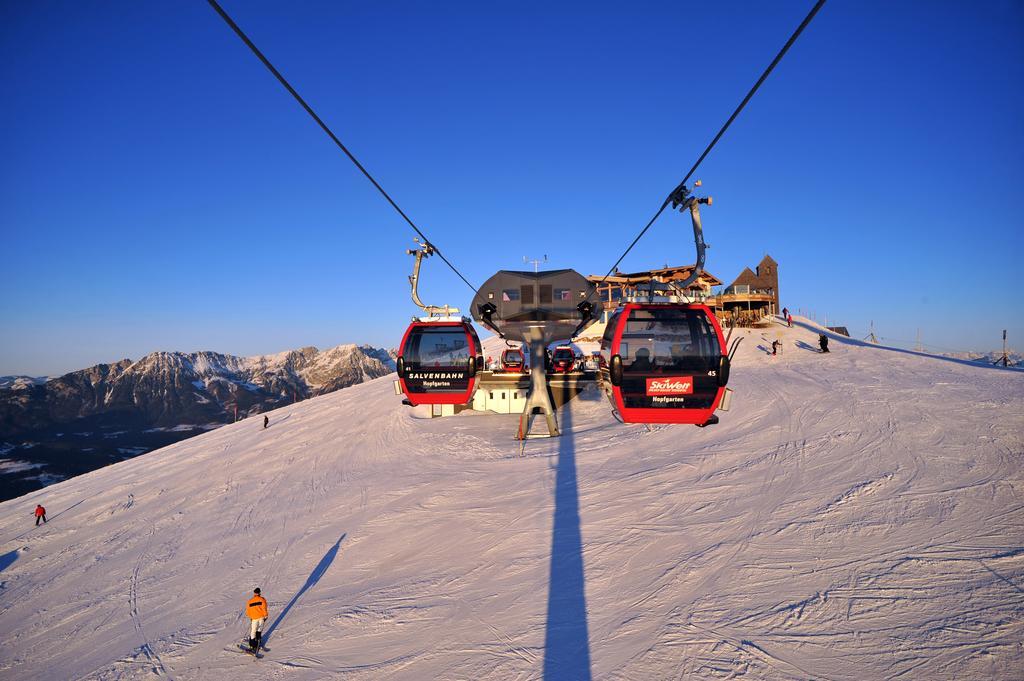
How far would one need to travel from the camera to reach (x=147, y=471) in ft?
91.7

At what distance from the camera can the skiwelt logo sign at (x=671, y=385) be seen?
24.8ft

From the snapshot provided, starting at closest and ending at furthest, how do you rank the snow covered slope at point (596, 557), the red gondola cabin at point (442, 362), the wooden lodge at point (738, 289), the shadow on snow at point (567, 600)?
the shadow on snow at point (567, 600)
the snow covered slope at point (596, 557)
the red gondola cabin at point (442, 362)
the wooden lodge at point (738, 289)

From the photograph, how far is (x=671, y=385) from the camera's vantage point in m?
7.59

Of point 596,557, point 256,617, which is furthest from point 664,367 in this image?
point 256,617

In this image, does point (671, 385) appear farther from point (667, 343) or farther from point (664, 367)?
point (667, 343)

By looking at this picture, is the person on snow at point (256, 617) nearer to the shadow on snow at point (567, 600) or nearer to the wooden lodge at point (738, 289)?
the shadow on snow at point (567, 600)

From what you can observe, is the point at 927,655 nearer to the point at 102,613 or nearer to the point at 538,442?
the point at 538,442

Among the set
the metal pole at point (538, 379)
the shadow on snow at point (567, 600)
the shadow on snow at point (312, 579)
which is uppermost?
the metal pole at point (538, 379)

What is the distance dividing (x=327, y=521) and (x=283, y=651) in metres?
5.84

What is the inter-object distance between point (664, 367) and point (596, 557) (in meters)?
4.78

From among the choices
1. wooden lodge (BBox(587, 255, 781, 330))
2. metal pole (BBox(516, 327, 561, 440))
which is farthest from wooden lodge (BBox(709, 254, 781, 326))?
metal pole (BBox(516, 327, 561, 440))

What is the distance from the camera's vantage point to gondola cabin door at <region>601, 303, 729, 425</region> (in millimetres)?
7559

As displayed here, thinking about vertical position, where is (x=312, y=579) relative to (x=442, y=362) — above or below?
below

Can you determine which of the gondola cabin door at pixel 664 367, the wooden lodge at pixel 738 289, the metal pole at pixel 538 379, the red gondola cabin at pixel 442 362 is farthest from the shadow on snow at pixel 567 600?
the wooden lodge at pixel 738 289
